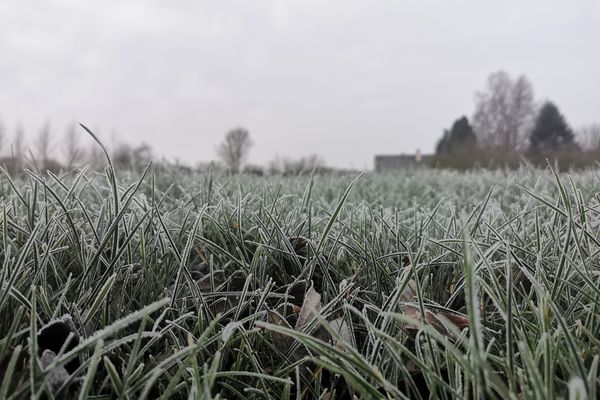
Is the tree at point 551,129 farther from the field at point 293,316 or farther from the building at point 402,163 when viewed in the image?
the field at point 293,316

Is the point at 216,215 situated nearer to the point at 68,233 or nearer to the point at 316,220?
the point at 316,220

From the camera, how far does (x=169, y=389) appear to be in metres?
0.52

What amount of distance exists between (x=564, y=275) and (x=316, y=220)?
2.02 ft

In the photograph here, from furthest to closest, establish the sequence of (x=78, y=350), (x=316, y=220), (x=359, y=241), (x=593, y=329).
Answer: (x=316, y=220)
(x=359, y=241)
(x=593, y=329)
(x=78, y=350)

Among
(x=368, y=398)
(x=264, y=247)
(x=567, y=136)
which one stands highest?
(x=567, y=136)

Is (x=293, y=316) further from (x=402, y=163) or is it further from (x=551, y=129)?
(x=551, y=129)

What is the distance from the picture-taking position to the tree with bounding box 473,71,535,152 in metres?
32.2

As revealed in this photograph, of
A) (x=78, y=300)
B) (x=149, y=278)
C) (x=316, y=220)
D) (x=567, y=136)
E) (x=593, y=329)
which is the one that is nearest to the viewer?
(x=593, y=329)

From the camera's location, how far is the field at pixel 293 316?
52cm

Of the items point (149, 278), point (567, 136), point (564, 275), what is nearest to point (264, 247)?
point (149, 278)

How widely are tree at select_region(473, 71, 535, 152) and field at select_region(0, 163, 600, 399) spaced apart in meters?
33.5

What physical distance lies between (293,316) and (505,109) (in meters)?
36.0

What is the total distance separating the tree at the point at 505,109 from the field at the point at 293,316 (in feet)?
110

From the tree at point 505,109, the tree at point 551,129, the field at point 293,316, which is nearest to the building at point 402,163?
the field at point 293,316
